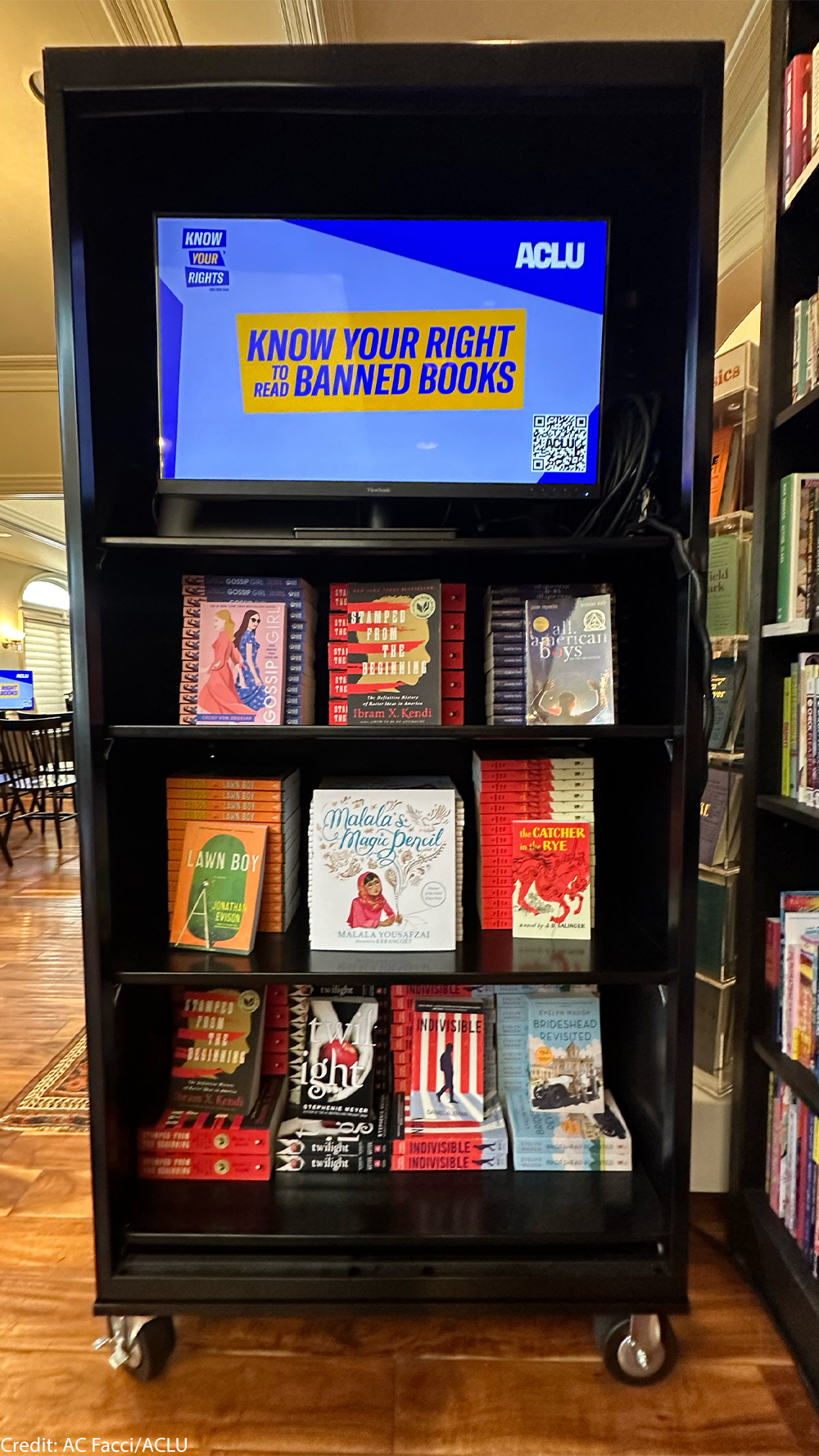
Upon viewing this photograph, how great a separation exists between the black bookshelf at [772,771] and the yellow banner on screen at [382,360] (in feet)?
1.55

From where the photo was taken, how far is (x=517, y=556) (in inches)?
50.3

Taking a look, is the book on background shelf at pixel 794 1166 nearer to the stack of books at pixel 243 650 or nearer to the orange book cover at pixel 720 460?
the stack of books at pixel 243 650

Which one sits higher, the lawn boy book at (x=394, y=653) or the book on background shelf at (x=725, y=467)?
the book on background shelf at (x=725, y=467)

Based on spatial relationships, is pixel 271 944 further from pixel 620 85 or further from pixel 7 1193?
Result: pixel 620 85

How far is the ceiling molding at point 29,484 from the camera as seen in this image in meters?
4.33

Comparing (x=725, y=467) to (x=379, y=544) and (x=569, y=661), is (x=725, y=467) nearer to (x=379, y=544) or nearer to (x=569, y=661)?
(x=569, y=661)

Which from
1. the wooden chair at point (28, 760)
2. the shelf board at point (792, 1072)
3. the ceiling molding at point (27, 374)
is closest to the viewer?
the shelf board at point (792, 1072)

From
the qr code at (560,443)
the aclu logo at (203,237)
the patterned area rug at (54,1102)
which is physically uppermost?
the aclu logo at (203,237)

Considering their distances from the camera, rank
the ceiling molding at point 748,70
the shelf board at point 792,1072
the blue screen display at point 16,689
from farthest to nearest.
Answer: the blue screen display at point 16,689
the ceiling molding at point 748,70
the shelf board at point 792,1072

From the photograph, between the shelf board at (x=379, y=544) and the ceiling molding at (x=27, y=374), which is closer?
the shelf board at (x=379, y=544)

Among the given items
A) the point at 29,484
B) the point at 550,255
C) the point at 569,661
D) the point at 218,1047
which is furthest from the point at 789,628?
the point at 29,484

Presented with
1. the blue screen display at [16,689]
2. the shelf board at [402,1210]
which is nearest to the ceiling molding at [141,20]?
the shelf board at [402,1210]

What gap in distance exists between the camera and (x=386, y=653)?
1.18m

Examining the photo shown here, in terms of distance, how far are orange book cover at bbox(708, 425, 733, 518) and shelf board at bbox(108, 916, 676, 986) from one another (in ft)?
3.36
